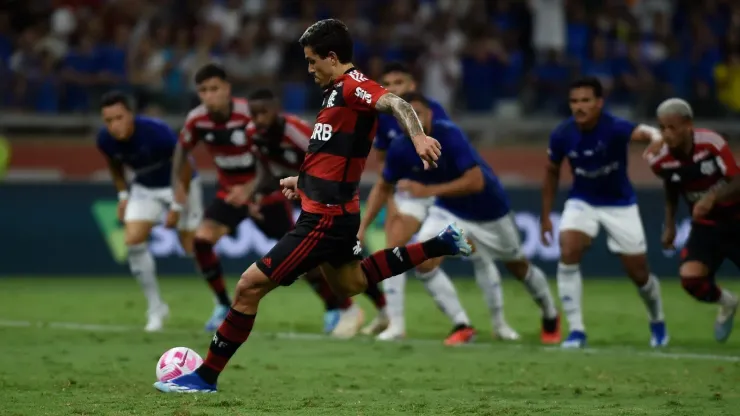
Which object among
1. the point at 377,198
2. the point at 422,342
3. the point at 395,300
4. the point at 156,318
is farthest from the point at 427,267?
the point at 156,318

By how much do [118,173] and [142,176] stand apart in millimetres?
294

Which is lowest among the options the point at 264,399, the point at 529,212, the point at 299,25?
the point at 264,399

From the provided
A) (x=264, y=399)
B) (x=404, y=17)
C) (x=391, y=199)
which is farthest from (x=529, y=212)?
(x=264, y=399)

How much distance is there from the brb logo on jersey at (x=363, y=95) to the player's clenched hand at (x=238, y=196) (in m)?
5.61

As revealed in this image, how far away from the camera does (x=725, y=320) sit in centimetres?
1174

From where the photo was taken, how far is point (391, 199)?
12.4 meters

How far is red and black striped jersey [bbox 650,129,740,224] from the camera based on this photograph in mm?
11117

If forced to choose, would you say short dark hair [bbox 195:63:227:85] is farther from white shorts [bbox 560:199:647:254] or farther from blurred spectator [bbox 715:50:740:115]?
blurred spectator [bbox 715:50:740:115]

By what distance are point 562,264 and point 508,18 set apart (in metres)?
12.0

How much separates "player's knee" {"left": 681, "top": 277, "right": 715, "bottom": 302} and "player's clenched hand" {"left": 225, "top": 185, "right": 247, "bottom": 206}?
467 centimetres

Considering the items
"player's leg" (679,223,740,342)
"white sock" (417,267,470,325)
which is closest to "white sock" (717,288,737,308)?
"player's leg" (679,223,740,342)

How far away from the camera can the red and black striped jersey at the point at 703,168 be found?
36.5 ft

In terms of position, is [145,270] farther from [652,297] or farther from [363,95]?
[363,95]

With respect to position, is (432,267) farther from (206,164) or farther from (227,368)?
(206,164)
